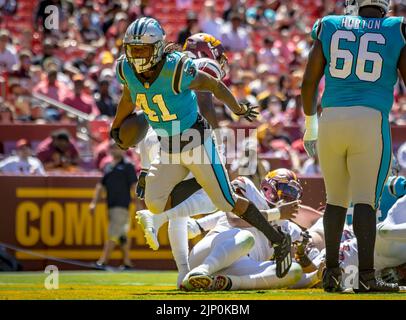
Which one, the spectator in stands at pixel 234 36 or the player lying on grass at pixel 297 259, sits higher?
the spectator in stands at pixel 234 36

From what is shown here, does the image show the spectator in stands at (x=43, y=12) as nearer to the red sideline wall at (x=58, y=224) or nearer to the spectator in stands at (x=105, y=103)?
the spectator in stands at (x=105, y=103)

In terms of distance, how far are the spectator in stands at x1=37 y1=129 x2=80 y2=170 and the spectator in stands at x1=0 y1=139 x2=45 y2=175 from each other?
26 cm

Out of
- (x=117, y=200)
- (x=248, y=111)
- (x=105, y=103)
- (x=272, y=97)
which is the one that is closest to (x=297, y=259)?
(x=248, y=111)

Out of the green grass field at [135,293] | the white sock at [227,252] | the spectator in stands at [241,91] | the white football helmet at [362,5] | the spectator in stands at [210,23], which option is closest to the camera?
the green grass field at [135,293]

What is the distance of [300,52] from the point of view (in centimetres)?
1845

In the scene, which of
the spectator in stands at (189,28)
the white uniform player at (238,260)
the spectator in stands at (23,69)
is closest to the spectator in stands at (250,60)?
the spectator in stands at (189,28)

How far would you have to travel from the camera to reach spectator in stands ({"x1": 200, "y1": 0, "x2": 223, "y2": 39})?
706 inches

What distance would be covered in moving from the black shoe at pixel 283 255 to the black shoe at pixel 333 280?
54 centimetres

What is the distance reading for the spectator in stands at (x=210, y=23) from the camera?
1792 cm

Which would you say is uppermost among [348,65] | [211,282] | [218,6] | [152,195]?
[218,6]
